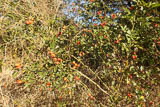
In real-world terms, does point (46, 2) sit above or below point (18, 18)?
above

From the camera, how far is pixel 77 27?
245 cm

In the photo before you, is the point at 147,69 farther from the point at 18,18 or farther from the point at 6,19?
the point at 6,19

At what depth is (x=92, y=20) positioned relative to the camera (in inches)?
89.5

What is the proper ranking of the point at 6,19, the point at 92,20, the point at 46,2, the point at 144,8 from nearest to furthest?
1. the point at 144,8
2. the point at 92,20
3. the point at 6,19
4. the point at 46,2

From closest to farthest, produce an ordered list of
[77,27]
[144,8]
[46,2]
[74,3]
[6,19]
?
[144,8] → [77,27] → [74,3] → [6,19] → [46,2]

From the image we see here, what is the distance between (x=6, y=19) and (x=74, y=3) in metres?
1.42

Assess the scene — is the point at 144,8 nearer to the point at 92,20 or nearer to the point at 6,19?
the point at 92,20

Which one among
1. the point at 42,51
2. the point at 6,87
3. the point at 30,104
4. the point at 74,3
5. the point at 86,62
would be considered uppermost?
the point at 74,3

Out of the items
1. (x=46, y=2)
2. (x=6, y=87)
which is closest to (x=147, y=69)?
(x=6, y=87)

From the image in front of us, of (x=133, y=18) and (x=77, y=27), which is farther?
(x=77, y=27)

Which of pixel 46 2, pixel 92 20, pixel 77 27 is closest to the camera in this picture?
pixel 92 20

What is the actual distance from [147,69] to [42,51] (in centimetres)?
154

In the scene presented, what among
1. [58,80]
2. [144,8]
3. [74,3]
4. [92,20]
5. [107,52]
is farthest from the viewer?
[74,3]

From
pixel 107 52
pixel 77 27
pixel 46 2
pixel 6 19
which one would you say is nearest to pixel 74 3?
pixel 77 27
